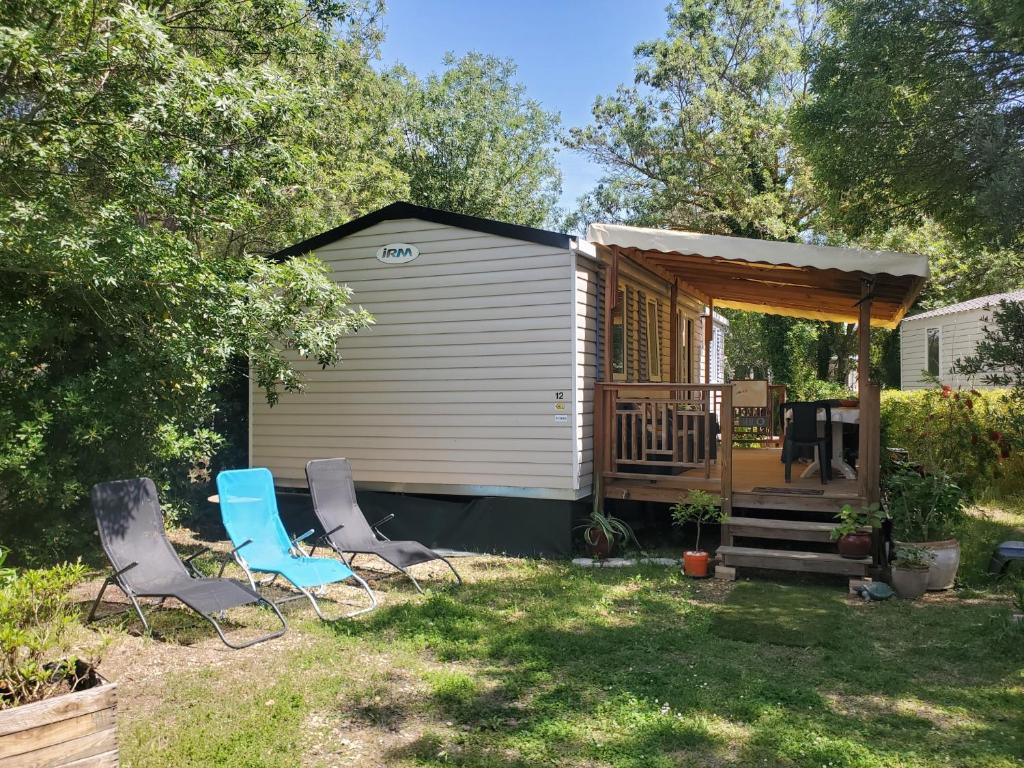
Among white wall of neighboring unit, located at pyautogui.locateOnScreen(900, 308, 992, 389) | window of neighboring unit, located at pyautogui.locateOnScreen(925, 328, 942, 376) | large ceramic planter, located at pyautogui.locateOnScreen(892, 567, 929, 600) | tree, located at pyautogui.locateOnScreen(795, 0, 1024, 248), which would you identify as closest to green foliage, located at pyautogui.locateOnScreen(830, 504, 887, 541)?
large ceramic planter, located at pyautogui.locateOnScreen(892, 567, 929, 600)

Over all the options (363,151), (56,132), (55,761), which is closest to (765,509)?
(55,761)

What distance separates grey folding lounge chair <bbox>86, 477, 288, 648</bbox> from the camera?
481 cm

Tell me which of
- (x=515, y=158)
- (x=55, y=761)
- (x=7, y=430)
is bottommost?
(x=55, y=761)

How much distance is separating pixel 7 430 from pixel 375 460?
3.60 metres

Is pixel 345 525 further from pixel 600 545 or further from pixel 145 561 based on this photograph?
pixel 600 545

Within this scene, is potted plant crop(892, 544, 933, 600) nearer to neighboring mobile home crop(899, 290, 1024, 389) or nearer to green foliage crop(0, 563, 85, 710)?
green foliage crop(0, 563, 85, 710)

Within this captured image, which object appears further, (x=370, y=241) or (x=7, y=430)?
(x=370, y=241)

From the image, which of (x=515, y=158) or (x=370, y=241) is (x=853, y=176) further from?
(x=515, y=158)

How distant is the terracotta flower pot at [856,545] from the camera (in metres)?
6.39

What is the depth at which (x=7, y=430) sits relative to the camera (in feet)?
19.0

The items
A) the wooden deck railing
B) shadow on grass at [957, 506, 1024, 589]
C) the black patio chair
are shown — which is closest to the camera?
shadow on grass at [957, 506, 1024, 589]

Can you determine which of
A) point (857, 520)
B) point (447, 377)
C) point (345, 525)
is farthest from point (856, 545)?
point (345, 525)

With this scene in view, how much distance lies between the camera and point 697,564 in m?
6.72

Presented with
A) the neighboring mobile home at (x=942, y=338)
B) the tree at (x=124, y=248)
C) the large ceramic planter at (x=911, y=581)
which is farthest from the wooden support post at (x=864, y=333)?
the neighboring mobile home at (x=942, y=338)
